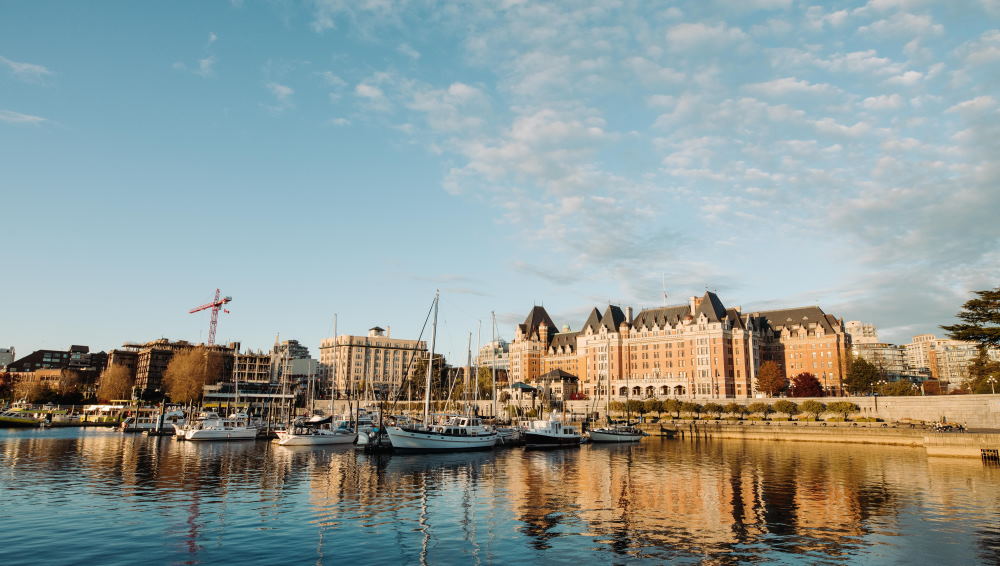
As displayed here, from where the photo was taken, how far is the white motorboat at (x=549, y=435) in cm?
8575

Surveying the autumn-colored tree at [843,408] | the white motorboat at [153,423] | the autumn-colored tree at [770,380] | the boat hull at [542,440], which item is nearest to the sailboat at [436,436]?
the boat hull at [542,440]

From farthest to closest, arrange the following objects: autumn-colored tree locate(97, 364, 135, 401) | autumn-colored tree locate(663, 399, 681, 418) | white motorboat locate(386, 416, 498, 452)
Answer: autumn-colored tree locate(97, 364, 135, 401) < autumn-colored tree locate(663, 399, 681, 418) < white motorboat locate(386, 416, 498, 452)

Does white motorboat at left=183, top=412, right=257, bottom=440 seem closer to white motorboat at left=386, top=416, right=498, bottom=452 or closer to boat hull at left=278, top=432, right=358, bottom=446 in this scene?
boat hull at left=278, top=432, right=358, bottom=446

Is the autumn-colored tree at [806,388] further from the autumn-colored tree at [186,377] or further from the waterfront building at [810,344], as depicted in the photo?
the autumn-colored tree at [186,377]

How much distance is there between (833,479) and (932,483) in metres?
6.52

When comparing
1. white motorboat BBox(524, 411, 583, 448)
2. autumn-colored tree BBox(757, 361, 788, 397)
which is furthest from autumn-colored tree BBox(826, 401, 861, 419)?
white motorboat BBox(524, 411, 583, 448)

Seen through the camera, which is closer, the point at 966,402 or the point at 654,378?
the point at 966,402

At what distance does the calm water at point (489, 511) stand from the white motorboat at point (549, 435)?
79.3ft

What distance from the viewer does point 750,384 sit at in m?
156

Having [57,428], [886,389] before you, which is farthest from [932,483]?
[57,428]

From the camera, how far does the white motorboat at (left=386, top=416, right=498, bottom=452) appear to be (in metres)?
68.9

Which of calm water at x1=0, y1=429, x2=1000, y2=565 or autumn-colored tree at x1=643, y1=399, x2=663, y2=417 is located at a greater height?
autumn-colored tree at x1=643, y1=399, x2=663, y2=417

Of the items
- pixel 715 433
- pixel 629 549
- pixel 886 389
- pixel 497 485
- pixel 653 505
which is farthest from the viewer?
pixel 886 389

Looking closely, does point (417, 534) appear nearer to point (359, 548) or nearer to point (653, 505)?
point (359, 548)
